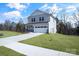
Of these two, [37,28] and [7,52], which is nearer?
[7,52]

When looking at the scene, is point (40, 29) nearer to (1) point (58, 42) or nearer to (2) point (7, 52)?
(1) point (58, 42)

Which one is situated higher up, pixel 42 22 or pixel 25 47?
pixel 42 22

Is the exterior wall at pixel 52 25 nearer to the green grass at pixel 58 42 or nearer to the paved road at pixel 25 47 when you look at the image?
the green grass at pixel 58 42

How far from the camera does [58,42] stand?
4285 millimetres

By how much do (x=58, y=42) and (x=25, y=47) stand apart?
1.84ft

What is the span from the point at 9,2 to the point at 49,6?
2.19 ft

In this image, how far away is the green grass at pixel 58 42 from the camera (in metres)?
4.20

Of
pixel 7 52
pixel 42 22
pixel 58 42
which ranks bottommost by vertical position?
pixel 7 52

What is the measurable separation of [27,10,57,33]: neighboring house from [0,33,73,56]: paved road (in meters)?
0.13

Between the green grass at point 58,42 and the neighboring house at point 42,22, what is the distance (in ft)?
0.35

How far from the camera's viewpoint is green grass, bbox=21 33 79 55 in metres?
4.20

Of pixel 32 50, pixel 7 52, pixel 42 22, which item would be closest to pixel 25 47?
pixel 32 50

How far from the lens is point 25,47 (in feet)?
14.0

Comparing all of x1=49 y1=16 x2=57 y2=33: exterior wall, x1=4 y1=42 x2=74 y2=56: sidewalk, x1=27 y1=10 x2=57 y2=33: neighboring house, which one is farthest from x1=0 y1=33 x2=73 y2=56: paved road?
x1=49 y1=16 x2=57 y2=33: exterior wall
